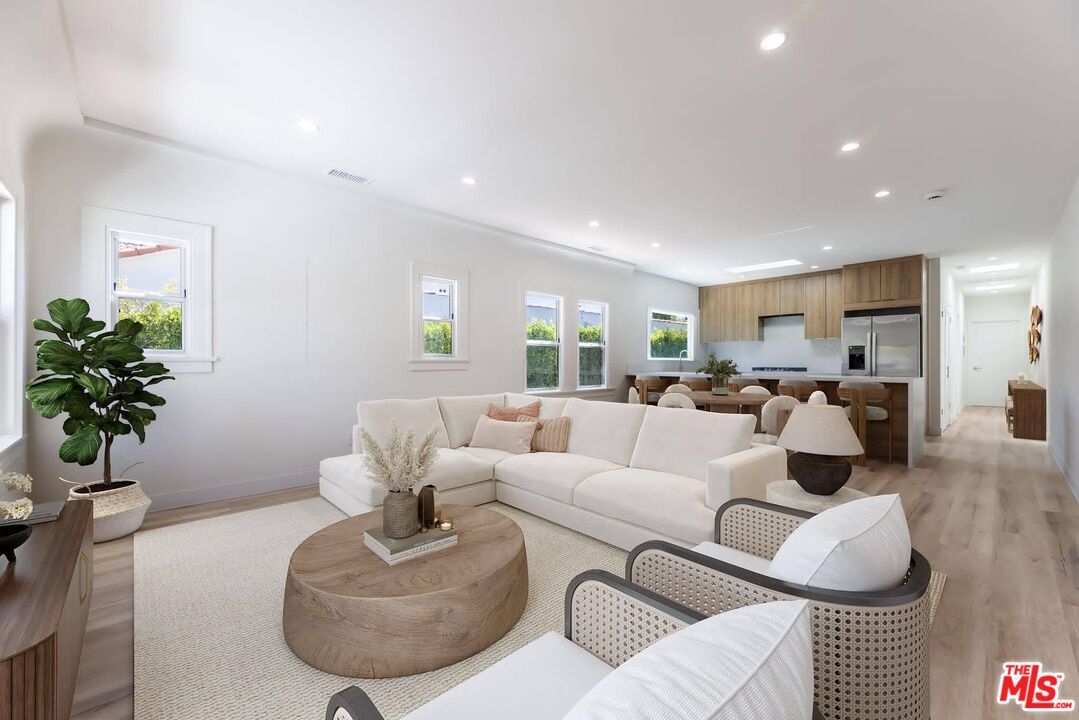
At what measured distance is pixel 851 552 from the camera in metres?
1.17

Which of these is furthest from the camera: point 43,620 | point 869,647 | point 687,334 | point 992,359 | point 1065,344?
point 992,359

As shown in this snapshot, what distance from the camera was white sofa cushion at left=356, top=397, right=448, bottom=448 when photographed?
12.3ft

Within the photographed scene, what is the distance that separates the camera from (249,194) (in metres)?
4.09

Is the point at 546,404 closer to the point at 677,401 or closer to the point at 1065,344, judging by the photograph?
the point at 677,401

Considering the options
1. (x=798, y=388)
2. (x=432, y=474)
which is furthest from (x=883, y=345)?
(x=432, y=474)

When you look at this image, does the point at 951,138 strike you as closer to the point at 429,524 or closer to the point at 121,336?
the point at 429,524

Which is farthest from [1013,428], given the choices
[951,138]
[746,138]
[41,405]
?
[41,405]

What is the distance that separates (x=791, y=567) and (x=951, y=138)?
3625 mm

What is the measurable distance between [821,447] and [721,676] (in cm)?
196

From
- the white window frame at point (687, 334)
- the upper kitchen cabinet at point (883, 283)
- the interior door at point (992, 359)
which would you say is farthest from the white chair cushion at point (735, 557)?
the interior door at point (992, 359)

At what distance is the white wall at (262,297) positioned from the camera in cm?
335

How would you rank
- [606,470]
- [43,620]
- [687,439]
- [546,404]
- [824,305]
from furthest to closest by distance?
[824,305], [546,404], [606,470], [687,439], [43,620]

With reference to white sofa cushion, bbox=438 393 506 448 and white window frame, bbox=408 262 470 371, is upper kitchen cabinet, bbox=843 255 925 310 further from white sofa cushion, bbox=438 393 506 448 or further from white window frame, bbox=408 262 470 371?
white sofa cushion, bbox=438 393 506 448

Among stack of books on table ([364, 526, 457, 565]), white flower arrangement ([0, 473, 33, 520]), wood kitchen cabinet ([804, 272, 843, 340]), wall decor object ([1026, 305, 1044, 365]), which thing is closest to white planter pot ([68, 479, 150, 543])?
white flower arrangement ([0, 473, 33, 520])
